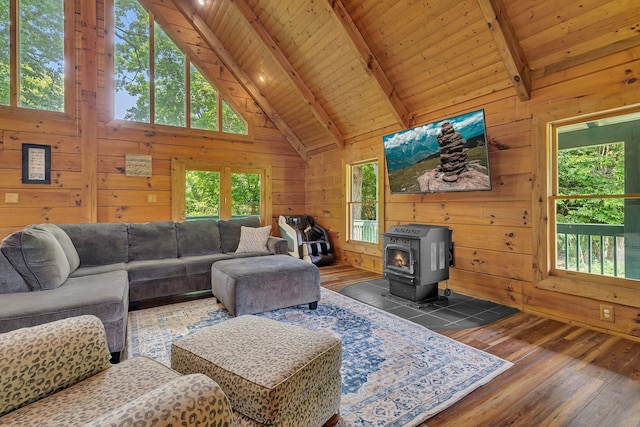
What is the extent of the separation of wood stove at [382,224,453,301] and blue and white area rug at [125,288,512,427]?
1.63 ft

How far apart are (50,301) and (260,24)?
4125 millimetres

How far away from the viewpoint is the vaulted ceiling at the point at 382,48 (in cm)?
262

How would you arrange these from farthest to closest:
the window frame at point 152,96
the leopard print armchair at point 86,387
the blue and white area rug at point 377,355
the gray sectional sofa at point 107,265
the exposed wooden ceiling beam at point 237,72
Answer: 1. the exposed wooden ceiling beam at point 237,72
2. the window frame at point 152,96
3. the gray sectional sofa at point 107,265
4. the blue and white area rug at point 377,355
5. the leopard print armchair at point 86,387

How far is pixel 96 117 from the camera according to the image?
4613 mm

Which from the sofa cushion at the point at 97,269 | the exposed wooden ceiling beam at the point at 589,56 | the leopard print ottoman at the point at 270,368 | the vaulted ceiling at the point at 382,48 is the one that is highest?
the vaulted ceiling at the point at 382,48

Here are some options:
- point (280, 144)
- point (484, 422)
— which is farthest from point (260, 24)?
point (484, 422)

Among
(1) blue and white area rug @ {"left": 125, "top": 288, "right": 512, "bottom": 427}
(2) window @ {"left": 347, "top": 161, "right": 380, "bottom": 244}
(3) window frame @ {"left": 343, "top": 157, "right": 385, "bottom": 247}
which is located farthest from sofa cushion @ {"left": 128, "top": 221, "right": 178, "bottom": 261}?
(2) window @ {"left": 347, "top": 161, "right": 380, "bottom": 244}

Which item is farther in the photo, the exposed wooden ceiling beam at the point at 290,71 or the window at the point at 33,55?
the exposed wooden ceiling beam at the point at 290,71

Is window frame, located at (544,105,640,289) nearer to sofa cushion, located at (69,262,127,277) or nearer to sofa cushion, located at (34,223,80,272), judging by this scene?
sofa cushion, located at (69,262,127,277)

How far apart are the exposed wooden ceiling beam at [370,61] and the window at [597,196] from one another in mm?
1760

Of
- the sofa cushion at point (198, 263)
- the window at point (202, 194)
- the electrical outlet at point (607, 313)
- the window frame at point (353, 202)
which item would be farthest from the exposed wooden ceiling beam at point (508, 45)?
the window at point (202, 194)

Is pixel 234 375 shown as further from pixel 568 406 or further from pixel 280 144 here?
pixel 280 144

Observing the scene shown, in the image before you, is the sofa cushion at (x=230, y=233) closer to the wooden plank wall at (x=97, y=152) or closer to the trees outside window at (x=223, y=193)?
the trees outside window at (x=223, y=193)

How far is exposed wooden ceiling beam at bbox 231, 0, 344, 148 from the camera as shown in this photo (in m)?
4.29
